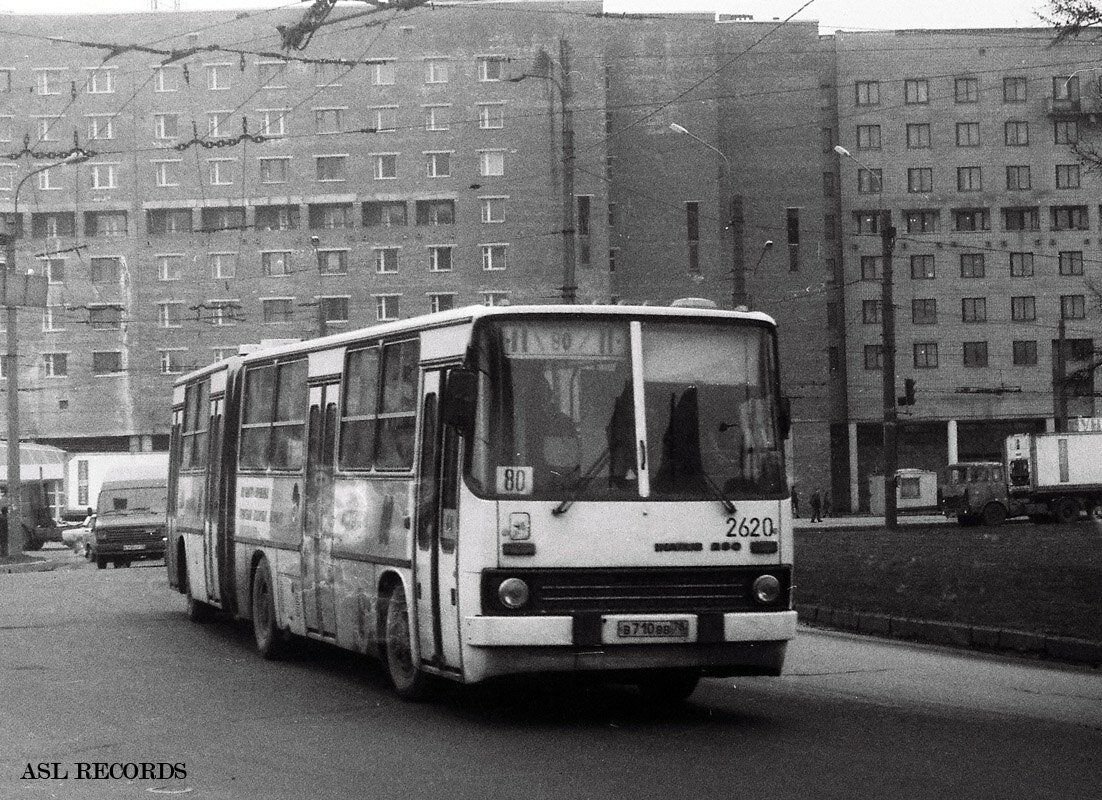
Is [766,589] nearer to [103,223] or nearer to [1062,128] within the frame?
[103,223]

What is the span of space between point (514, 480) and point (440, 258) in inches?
2733

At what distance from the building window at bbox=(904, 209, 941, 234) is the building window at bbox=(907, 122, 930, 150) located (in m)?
3.05

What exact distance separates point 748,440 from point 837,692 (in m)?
2.50

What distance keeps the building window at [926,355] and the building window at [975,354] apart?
1425mm

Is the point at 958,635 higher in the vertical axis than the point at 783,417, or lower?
lower

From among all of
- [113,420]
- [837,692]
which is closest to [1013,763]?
[837,692]

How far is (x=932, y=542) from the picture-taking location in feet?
116

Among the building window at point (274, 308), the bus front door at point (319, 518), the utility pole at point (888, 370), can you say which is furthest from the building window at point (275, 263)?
the bus front door at point (319, 518)

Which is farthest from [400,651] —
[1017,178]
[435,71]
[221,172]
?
[1017,178]

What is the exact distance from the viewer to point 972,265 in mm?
83812

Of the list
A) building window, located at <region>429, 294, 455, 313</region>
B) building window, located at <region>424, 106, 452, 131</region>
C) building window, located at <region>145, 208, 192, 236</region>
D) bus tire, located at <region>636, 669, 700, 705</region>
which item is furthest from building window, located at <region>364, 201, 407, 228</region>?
bus tire, located at <region>636, 669, 700, 705</region>

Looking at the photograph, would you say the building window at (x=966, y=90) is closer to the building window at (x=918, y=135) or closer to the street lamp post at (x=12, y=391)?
the building window at (x=918, y=135)

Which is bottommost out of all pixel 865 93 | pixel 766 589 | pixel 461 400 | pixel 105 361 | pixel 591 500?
pixel 766 589

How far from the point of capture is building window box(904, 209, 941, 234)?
83.3 metres
